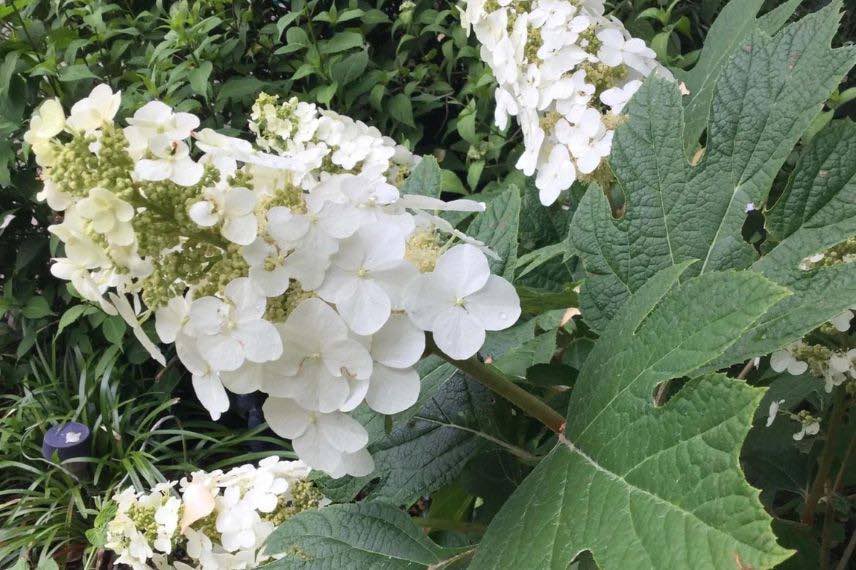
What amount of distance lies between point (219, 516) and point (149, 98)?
1.65m

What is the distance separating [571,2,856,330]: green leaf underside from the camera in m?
0.58

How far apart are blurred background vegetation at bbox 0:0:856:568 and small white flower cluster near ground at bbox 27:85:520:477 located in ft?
5.03

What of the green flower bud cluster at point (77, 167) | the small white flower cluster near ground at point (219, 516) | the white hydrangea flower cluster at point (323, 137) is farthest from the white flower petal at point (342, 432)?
the white hydrangea flower cluster at point (323, 137)

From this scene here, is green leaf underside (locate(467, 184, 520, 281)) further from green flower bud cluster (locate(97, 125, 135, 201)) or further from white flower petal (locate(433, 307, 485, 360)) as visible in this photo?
green flower bud cluster (locate(97, 125, 135, 201))

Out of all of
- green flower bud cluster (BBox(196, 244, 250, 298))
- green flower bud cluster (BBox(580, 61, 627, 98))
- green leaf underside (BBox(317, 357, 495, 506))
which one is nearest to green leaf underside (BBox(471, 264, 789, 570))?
green leaf underside (BBox(317, 357, 495, 506))

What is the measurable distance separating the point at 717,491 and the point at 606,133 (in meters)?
0.58

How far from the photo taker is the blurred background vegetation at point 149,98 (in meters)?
2.18

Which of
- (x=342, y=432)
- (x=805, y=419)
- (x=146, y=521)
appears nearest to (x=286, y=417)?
(x=342, y=432)

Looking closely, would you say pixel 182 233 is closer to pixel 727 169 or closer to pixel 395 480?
pixel 395 480

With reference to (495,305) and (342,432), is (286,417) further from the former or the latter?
(495,305)

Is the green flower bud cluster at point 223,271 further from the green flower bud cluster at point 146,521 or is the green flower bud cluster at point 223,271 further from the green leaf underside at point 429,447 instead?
the green flower bud cluster at point 146,521

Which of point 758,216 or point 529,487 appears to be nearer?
point 529,487

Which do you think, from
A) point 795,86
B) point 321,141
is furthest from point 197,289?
point 321,141

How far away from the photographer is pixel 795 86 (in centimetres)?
57
